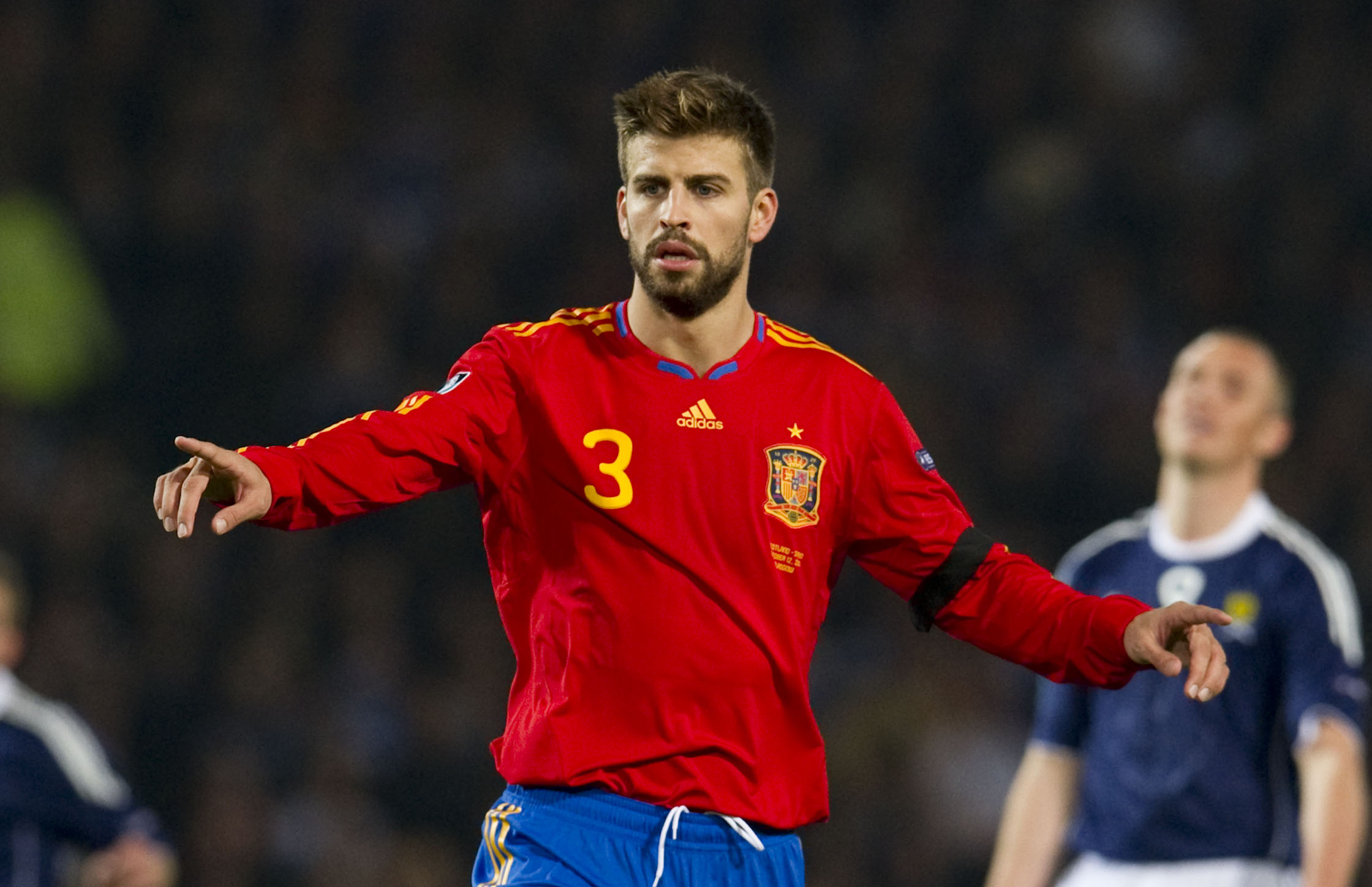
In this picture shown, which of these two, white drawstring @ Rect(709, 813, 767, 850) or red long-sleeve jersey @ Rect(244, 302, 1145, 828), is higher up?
red long-sleeve jersey @ Rect(244, 302, 1145, 828)

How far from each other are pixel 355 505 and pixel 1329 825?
2927mm

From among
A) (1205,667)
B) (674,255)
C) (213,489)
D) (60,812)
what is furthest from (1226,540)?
(60,812)

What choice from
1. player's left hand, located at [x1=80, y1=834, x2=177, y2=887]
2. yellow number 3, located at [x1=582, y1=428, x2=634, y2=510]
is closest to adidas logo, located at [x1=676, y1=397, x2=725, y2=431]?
yellow number 3, located at [x1=582, y1=428, x2=634, y2=510]

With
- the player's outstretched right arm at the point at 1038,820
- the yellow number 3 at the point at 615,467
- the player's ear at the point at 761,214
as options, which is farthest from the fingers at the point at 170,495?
the player's outstretched right arm at the point at 1038,820

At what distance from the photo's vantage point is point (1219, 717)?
481 cm

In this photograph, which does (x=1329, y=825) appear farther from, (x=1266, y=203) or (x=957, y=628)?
(x=1266, y=203)

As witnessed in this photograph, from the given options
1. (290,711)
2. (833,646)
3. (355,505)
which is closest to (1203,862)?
(355,505)

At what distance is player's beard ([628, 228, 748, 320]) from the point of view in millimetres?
3326

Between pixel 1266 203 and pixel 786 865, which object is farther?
pixel 1266 203

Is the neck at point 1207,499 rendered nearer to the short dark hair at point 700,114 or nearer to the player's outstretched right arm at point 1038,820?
the player's outstretched right arm at point 1038,820

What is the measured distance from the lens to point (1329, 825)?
15.1 feet

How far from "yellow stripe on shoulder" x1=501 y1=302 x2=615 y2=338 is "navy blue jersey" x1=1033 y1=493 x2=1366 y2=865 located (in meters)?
2.04

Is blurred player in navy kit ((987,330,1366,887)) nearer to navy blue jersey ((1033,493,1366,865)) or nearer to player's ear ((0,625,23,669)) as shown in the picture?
navy blue jersey ((1033,493,1366,865))

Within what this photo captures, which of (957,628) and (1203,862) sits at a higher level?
(957,628)
